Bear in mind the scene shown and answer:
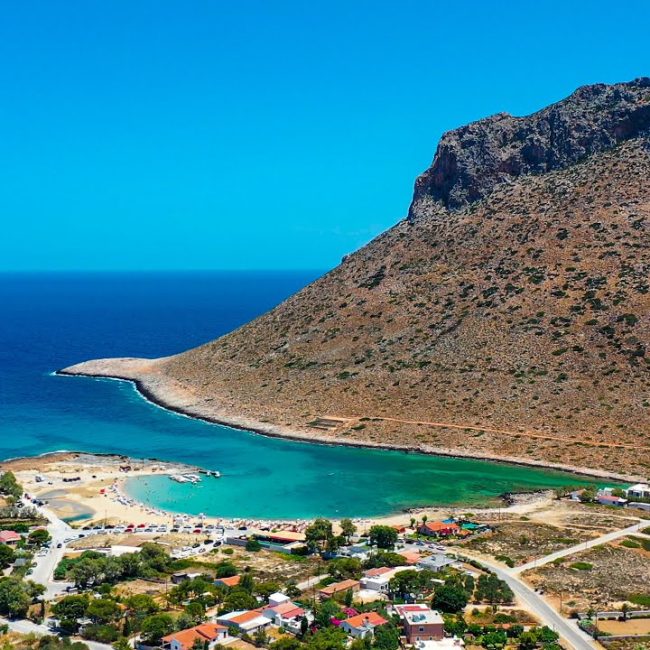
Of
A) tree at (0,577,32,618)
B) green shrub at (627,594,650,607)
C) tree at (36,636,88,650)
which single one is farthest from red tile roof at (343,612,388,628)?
tree at (0,577,32,618)

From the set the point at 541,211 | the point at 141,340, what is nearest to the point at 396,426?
the point at 541,211

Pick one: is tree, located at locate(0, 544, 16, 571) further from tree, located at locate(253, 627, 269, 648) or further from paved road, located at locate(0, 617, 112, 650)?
tree, located at locate(253, 627, 269, 648)

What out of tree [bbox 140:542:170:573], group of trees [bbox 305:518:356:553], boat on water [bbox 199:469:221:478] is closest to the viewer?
tree [bbox 140:542:170:573]

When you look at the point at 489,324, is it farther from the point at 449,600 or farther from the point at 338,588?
the point at 449,600

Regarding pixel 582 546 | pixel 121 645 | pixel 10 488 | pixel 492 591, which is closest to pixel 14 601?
pixel 121 645

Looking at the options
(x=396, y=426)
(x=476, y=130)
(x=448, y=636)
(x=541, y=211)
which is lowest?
(x=448, y=636)

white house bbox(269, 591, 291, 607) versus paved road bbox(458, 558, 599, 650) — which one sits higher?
white house bbox(269, 591, 291, 607)

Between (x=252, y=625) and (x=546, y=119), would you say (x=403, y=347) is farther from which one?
(x=252, y=625)
